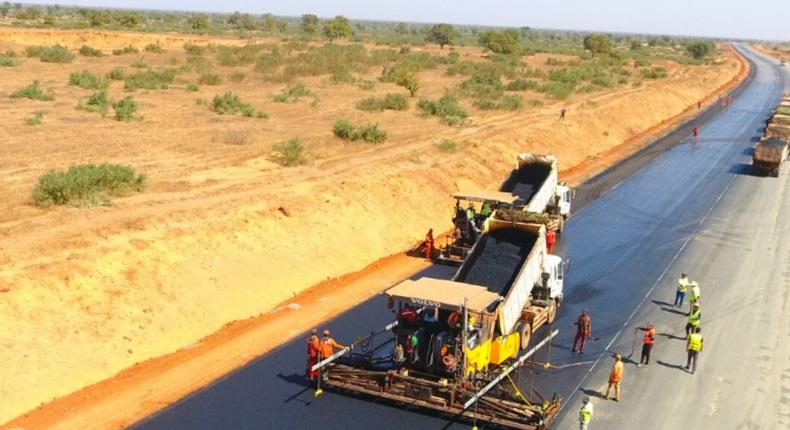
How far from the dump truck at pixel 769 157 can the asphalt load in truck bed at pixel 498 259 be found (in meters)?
29.8

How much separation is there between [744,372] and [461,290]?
7.61 metres

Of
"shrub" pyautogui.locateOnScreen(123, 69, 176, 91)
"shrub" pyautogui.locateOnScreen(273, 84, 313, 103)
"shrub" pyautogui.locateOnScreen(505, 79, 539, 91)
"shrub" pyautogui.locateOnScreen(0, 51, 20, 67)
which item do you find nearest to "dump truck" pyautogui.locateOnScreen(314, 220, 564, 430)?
"shrub" pyautogui.locateOnScreen(273, 84, 313, 103)

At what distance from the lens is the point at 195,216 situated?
24.6 m

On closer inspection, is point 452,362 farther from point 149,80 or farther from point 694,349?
A: point 149,80

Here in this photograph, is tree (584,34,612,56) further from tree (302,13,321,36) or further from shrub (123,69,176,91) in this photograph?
shrub (123,69,176,91)

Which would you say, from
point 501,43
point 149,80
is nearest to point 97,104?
point 149,80

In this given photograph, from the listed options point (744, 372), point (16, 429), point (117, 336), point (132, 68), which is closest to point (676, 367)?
point (744, 372)

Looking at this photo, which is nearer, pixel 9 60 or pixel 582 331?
pixel 582 331

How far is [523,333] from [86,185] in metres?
16.8

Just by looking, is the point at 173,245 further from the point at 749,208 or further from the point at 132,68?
the point at 132,68

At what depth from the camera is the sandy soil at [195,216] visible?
59.2 feet

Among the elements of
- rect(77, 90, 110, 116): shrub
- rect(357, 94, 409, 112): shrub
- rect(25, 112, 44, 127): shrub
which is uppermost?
rect(357, 94, 409, 112): shrub

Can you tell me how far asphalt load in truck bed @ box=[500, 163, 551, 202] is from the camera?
3009 centimetres

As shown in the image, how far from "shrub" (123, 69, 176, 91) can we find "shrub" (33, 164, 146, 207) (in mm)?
31187
